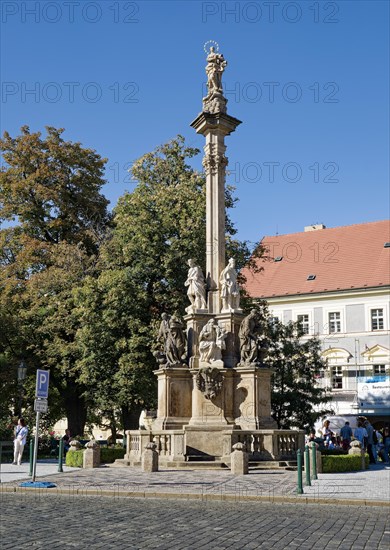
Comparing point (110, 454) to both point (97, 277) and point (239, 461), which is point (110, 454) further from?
point (97, 277)

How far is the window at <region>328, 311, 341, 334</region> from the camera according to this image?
53.3m

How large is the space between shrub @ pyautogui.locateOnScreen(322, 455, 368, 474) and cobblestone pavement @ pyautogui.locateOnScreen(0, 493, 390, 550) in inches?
293

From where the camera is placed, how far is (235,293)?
22969 millimetres

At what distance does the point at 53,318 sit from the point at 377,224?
32643 millimetres

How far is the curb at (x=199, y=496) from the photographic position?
13156 mm

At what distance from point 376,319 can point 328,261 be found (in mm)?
6600

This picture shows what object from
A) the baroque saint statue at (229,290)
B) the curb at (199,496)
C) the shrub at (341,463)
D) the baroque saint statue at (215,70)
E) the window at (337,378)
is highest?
the baroque saint statue at (215,70)

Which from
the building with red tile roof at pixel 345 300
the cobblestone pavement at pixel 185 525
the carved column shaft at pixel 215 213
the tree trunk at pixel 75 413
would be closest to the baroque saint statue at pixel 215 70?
the carved column shaft at pixel 215 213

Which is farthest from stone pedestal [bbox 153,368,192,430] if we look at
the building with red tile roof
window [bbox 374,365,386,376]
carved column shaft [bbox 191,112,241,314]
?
window [bbox 374,365,386,376]

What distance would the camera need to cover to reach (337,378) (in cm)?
5200

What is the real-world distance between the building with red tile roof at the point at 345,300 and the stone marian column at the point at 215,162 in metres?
24.4

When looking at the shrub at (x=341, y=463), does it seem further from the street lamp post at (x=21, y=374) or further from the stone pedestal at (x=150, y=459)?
the street lamp post at (x=21, y=374)

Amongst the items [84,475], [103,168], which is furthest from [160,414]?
[103,168]

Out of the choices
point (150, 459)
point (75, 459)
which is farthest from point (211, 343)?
point (75, 459)
